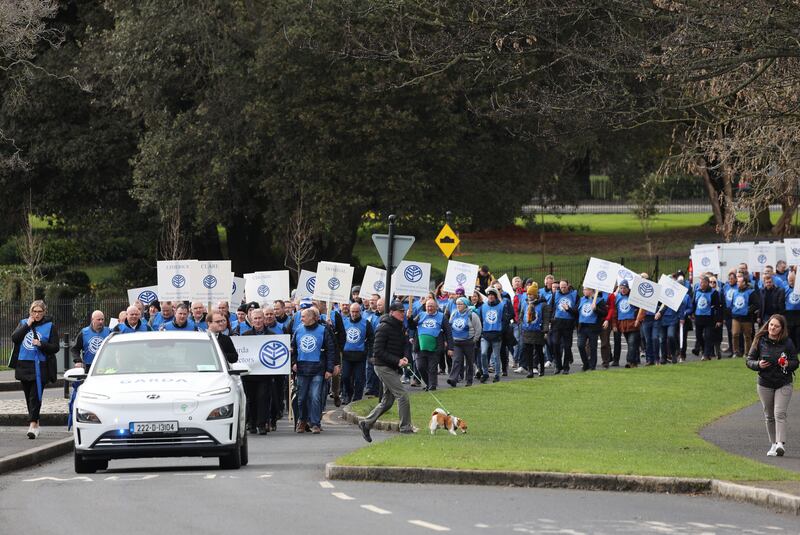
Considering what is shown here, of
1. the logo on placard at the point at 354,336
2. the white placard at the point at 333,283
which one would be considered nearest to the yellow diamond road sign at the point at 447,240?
the white placard at the point at 333,283

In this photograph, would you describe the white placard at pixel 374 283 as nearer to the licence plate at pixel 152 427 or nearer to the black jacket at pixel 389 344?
the black jacket at pixel 389 344

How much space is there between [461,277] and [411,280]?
81.3 inches

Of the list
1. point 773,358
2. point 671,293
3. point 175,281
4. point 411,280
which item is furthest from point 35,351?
Result: point 671,293

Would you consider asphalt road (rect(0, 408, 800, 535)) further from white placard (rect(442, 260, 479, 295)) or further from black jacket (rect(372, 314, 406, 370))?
white placard (rect(442, 260, 479, 295))

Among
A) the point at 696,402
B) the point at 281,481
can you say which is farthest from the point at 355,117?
the point at 281,481

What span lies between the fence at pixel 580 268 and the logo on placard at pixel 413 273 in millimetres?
22616

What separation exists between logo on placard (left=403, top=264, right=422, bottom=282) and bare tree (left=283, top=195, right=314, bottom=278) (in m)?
14.1

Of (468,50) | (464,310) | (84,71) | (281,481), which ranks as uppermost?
(84,71)

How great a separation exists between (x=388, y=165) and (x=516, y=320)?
12824 mm

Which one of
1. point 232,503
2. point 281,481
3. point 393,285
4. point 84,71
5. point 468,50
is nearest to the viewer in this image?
point 232,503

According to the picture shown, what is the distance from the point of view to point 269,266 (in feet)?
174

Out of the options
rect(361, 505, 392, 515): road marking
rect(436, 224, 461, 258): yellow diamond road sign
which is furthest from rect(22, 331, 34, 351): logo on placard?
rect(436, 224, 461, 258): yellow diamond road sign

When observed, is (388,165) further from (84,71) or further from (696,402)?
(696,402)

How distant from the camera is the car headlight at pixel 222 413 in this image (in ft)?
52.0
